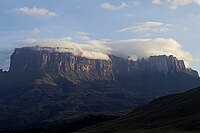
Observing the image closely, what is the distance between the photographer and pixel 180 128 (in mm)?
171250

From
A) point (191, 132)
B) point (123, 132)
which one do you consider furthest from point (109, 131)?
point (191, 132)

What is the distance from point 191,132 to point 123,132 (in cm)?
3113

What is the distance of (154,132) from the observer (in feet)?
534

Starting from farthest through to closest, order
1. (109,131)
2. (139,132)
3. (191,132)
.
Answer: (109,131) < (139,132) < (191,132)

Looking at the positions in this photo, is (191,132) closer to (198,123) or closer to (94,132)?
(198,123)

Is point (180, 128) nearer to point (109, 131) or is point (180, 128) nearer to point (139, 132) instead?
point (139, 132)

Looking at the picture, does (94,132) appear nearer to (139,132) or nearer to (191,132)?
(139,132)

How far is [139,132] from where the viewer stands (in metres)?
167

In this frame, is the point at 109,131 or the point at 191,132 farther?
the point at 109,131

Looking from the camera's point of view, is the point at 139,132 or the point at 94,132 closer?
the point at 139,132

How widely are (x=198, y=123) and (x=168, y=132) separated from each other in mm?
21581

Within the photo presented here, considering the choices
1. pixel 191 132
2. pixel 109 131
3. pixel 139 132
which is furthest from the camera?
pixel 109 131

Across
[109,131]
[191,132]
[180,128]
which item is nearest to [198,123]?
[180,128]

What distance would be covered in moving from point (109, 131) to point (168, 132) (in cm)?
4329
